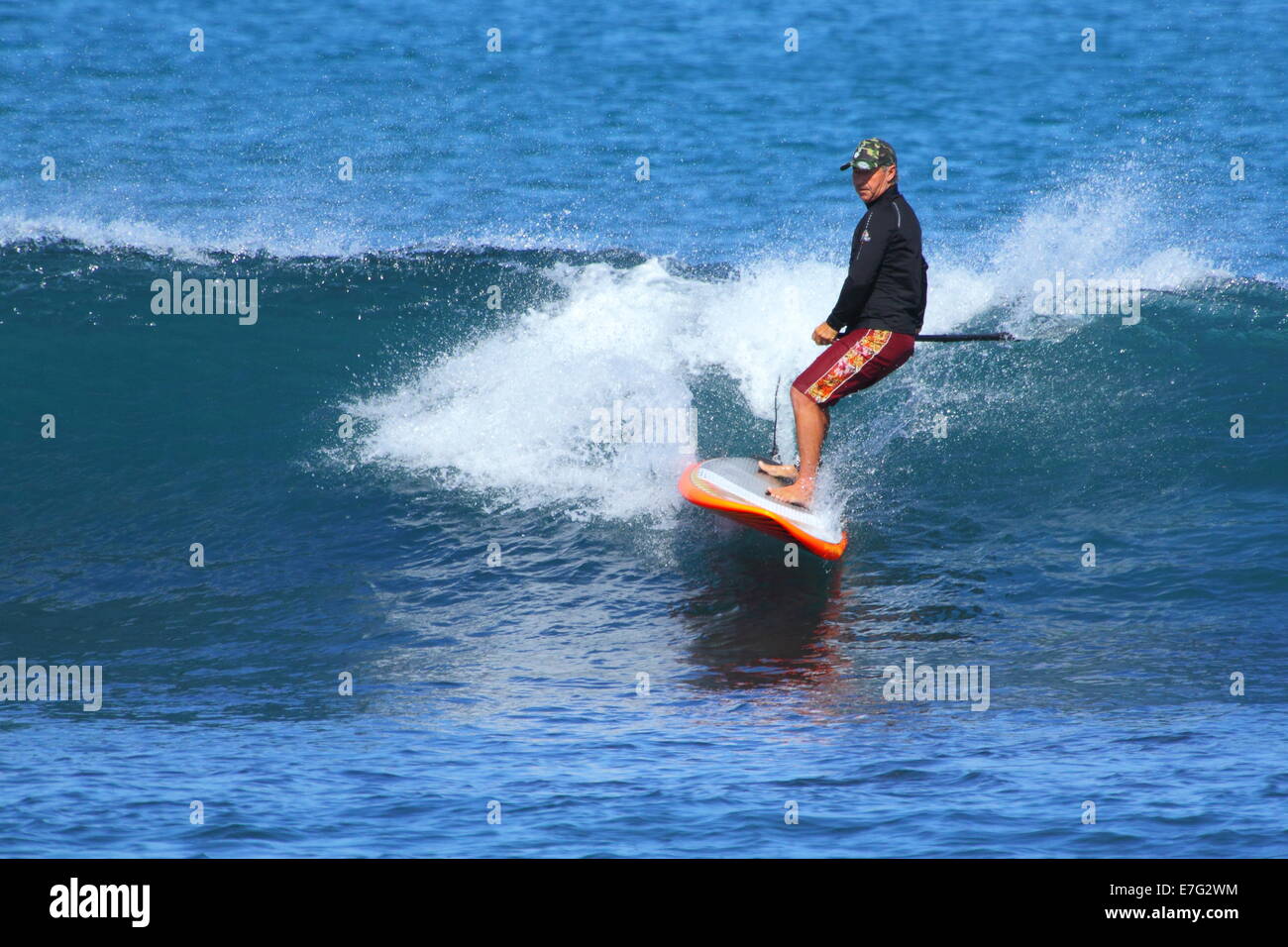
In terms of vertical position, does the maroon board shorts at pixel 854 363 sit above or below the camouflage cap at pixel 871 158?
below

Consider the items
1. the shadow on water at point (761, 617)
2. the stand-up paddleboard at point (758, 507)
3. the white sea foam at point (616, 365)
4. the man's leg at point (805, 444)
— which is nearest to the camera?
the shadow on water at point (761, 617)

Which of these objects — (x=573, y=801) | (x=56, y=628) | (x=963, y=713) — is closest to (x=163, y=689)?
(x=56, y=628)

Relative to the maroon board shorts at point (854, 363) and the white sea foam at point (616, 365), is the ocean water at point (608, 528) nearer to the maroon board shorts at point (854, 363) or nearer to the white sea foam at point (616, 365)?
the white sea foam at point (616, 365)

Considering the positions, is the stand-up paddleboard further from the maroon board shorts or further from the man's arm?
the man's arm

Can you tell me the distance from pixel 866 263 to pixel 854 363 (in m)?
0.58

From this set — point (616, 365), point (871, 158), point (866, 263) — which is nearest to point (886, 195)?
point (871, 158)

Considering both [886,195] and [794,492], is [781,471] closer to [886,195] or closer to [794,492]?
[794,492]

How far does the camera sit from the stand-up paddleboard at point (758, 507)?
338 inches

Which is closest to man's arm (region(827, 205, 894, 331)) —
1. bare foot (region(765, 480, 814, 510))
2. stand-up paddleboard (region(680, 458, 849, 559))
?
bare foot (region(765, 480, 814, 510))

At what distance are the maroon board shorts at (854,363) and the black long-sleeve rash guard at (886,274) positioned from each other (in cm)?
6

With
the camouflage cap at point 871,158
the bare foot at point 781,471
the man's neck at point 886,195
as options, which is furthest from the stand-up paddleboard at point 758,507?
the camouflage cap at point 871,158

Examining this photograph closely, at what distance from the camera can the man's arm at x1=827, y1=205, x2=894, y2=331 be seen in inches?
311

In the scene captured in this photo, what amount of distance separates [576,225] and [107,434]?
27.8 feet

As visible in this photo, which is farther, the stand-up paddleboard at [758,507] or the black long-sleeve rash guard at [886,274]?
the stand-up paddleboard at [758,507]
